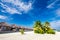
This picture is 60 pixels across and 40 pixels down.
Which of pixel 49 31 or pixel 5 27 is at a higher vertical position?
pixel 5 27

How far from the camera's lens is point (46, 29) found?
22672 millimetres

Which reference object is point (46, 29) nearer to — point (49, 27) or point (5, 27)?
point (49, 27)

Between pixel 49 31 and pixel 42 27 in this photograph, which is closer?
pixel 49 31

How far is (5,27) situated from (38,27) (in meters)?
16.2

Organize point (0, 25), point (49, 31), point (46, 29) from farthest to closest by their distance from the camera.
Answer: point (0, 25)
point (46, 29)
point (49, 31)

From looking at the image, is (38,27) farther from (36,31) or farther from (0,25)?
(0,25)

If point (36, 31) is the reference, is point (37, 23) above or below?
above

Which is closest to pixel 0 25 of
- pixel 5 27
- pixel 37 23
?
pixel 5 27

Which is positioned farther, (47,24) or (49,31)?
(47,24)

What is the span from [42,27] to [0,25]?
53.9 ft

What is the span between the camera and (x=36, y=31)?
2200 centimetres

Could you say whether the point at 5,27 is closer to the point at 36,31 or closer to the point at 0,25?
the point at 0,25

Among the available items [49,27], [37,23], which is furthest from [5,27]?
[49,27]

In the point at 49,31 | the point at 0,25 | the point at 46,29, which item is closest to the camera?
the point at 49,31
